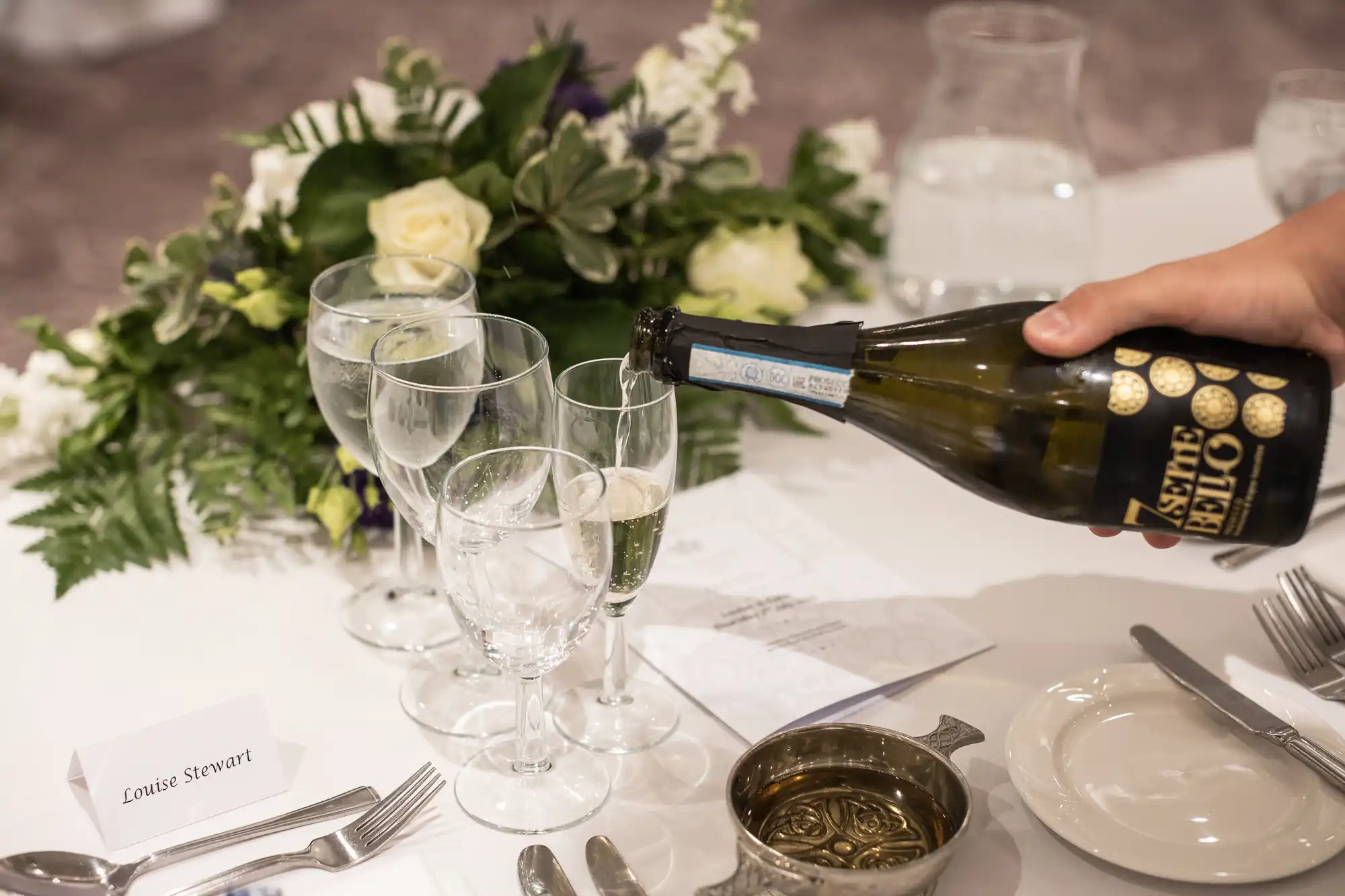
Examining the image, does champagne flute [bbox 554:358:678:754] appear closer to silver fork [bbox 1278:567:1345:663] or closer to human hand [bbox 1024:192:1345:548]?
human hand [bbox 1024:192:1345:548]

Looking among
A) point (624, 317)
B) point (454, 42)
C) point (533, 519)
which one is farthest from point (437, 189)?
point (454, 42)

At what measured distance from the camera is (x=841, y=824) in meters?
0.79

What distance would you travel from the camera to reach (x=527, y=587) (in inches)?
30.6

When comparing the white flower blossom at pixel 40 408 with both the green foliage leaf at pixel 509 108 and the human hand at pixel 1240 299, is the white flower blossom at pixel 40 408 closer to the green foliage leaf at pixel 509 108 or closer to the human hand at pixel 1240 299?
the green foliage leaf at pixel 509 108

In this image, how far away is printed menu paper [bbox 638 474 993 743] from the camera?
0.97 meters

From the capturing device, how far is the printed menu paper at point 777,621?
97 cm

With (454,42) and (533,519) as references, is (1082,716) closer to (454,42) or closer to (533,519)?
(533,519)

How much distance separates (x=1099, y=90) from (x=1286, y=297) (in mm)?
Answer: 3402

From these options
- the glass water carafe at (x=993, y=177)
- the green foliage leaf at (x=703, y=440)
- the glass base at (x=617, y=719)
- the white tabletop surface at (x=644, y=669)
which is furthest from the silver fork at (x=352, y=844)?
the glass water carafe at (x=993, y=177)

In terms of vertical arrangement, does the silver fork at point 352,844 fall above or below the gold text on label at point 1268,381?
below

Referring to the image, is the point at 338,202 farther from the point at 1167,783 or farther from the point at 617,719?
the point at 1167,783

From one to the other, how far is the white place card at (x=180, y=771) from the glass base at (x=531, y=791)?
0.43ft

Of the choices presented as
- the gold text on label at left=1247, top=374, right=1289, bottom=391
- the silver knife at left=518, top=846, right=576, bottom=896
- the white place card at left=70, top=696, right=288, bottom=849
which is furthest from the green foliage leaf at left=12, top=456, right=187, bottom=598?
the gold text on label at left=1247, top=374, right=1289, bottom=391

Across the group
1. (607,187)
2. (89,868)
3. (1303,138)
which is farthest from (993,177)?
(89,868)
